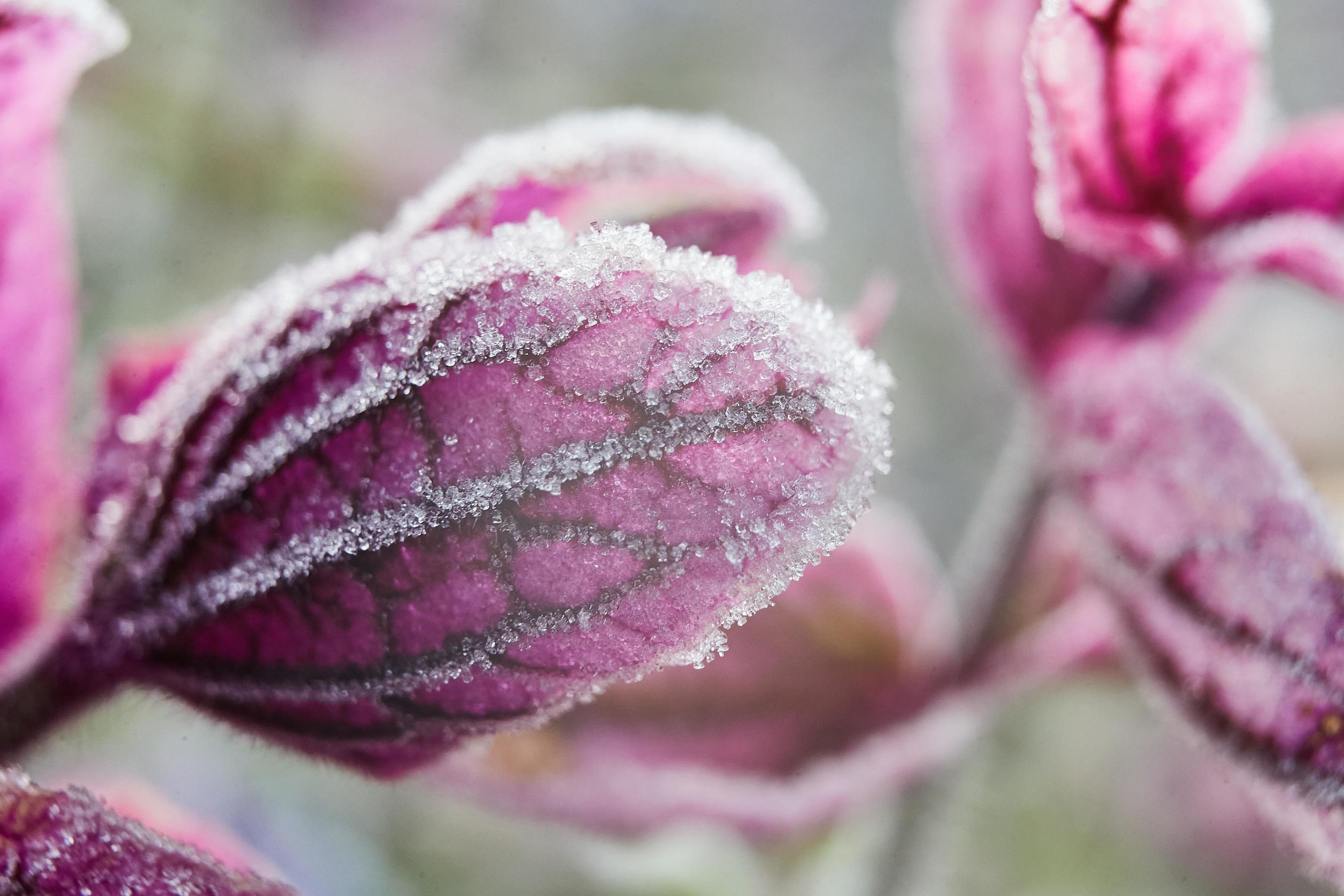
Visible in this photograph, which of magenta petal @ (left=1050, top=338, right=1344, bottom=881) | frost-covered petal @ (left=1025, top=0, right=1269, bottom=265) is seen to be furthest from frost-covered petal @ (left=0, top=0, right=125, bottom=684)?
magenta petal @ (left=1050, top=338, right=1344, bottom=881)

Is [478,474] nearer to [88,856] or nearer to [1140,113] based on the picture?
[88,856]

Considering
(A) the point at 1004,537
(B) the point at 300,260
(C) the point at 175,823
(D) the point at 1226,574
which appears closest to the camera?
(D) the point at 1226,574

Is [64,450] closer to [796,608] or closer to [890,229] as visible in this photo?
[796,608]

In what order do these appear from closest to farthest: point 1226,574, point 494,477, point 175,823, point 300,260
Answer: point 494,477 → point 1226,574 → point 175,823 → point 300,260

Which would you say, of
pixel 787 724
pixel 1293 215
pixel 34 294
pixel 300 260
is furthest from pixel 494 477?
pixel 300 260

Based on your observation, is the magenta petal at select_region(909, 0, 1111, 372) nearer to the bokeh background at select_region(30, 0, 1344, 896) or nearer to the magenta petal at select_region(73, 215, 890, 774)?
the bokeh background at select_region(30, 0, 1344, 896)

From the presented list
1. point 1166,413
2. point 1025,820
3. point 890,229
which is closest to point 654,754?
point 1166,413
